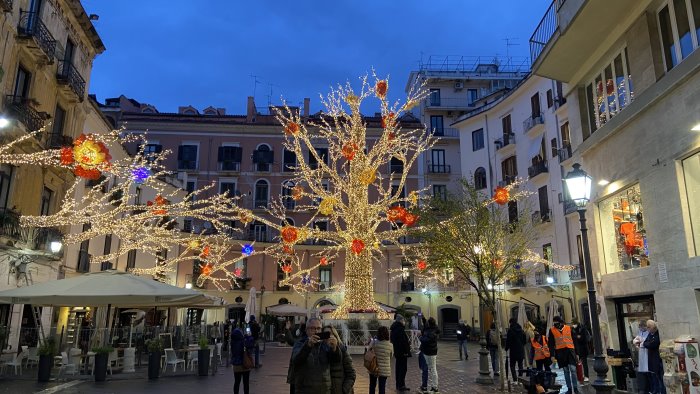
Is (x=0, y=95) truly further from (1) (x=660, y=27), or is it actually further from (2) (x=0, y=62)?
(1) (x=660, y=27)

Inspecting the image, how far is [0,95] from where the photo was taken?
1487 centimetres

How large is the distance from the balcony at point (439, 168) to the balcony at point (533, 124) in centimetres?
1117

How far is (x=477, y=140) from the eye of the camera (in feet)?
122

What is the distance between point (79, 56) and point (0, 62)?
20.4 ft

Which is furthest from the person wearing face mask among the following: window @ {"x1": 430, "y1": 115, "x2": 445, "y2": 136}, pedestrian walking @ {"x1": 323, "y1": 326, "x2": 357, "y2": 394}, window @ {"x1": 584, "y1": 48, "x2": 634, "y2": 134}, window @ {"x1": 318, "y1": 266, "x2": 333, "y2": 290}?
window @ {"x1": 430, "y1": 115, "x2": 445, "y2": 136}

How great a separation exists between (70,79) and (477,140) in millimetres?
26465

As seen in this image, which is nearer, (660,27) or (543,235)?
(660,27)

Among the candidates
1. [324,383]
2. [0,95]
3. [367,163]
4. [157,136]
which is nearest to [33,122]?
[0,95]

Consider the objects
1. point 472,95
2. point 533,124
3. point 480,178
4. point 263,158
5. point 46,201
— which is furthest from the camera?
point 472,95

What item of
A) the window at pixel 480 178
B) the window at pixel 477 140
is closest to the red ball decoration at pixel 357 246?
the window at pixel 480 178

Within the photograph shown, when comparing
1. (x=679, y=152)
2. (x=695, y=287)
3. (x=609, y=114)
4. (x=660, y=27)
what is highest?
(x=660, y=27)

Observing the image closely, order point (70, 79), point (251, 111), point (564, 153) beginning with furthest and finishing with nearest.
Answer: point (251, 111), point (564, 153), point (70, 79)

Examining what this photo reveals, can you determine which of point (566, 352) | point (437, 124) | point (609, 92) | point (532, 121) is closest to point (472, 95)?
point (437, 124)

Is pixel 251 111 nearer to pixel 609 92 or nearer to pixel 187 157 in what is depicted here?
pixel 187 157
